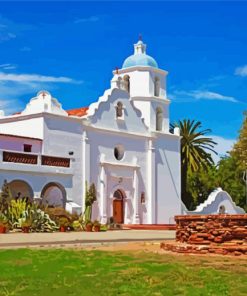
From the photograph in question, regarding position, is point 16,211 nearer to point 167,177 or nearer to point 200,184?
point 167,177

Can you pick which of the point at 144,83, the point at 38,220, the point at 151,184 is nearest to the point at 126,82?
the point at 144,83

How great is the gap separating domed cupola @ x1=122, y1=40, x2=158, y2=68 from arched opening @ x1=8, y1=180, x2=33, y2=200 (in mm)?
15155

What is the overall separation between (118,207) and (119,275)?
111 ft

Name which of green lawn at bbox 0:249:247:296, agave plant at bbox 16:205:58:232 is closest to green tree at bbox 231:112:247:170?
agave plant at bbox 16:205:58:232

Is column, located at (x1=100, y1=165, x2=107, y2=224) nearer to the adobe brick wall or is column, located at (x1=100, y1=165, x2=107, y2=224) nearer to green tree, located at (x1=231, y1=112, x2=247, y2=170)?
green tree, located at (x1=231, y1=112, x2=247, y2=170)

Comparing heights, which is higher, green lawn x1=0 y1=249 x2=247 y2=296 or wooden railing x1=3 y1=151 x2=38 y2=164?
wooden railing x1=3 y1=151 x2=38 y2=164

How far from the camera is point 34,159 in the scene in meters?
36.5

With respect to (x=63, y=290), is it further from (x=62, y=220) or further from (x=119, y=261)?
(x=62, y=220)

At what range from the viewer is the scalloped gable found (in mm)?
43469

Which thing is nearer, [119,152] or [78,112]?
[78,112]

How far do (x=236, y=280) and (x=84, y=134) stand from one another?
32158mm

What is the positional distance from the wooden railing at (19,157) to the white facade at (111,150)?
2.2 inches

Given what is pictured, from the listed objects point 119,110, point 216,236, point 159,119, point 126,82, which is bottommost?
point 216,236

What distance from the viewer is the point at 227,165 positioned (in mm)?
61125
